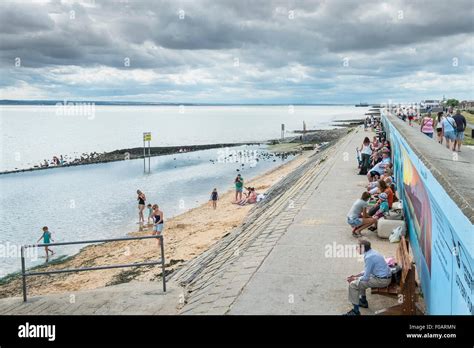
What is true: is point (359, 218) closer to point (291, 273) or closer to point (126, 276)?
point (291, 273)

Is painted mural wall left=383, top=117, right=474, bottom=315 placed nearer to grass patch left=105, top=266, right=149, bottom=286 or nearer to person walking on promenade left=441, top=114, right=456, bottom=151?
grass patch left=105, top=266, right=149, bottom=286

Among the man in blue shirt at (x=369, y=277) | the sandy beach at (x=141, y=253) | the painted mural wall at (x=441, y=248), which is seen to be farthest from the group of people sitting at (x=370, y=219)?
the sandy beach at (x=141, y=253)

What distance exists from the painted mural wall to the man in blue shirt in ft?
1.71

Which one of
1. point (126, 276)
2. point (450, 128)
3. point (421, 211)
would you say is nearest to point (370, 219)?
point (421, 211)

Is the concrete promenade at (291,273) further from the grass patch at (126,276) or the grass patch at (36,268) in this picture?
the grass patch at (36,268)

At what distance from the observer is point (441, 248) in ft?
16.1

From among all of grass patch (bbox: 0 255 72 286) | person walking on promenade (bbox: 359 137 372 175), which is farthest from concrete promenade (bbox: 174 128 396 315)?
grass patch (bbox: 0 255 72 286)

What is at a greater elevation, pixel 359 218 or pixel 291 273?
pixel 359 218

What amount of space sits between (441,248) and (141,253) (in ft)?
40.6

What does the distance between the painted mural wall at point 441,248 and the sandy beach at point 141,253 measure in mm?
6877

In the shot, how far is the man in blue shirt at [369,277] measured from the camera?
6.35 m

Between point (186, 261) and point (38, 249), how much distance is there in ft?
30.0

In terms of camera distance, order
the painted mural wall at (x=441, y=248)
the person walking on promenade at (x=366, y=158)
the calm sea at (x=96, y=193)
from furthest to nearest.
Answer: the calm sea at (x=96, y=193) < the person walking on promenade at (x=366, y=158) < the painted mural wall at (x=441, y=248)
